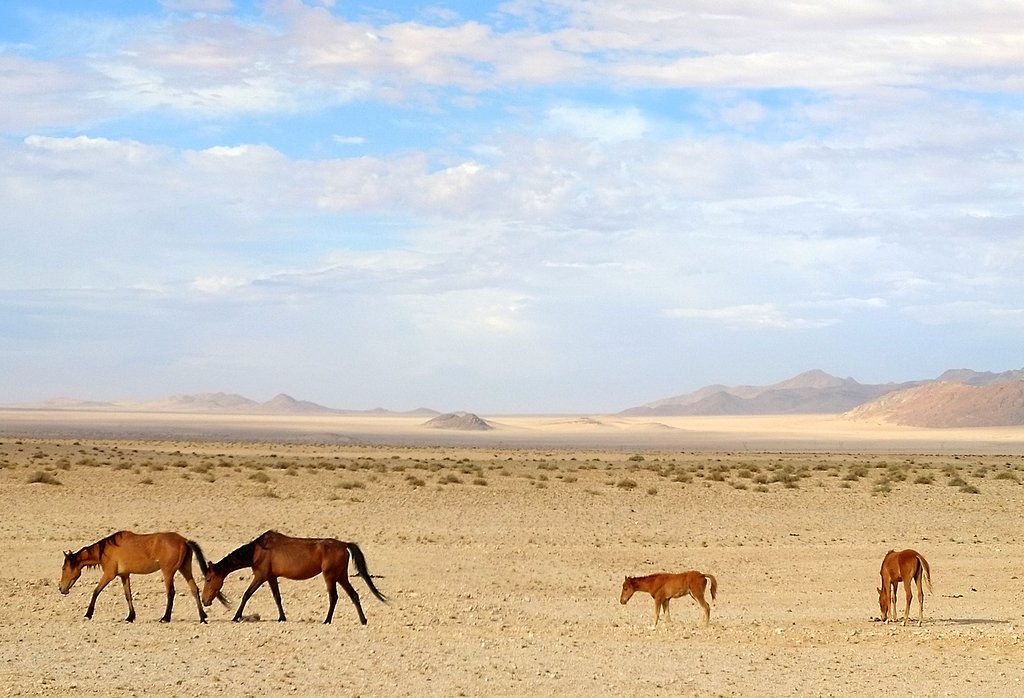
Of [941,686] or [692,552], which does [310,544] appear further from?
[692,552]

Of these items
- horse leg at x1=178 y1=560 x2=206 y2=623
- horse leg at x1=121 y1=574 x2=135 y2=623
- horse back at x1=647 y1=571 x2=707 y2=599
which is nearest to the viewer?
horse leg at x1=178 y1=560 x2=206 y2=623

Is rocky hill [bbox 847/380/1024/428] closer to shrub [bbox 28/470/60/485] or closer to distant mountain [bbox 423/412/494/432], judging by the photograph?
distant mountain [bbox 423/412/494/432]

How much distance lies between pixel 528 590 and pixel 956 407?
171436mm

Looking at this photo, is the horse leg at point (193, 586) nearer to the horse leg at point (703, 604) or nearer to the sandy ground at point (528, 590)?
the sandy ground at point (528, 590)

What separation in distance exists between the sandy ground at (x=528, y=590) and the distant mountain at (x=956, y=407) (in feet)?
Result: 454

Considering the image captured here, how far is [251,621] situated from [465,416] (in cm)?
18178

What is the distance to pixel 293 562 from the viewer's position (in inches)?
547

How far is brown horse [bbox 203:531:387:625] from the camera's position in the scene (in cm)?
1378

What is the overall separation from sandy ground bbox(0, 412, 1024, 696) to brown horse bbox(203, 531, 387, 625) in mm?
458

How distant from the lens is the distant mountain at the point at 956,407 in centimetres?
17350

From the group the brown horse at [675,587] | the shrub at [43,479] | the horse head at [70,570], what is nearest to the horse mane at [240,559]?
the horse head at [70,570]

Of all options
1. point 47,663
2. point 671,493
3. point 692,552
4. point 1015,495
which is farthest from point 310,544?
point 1015,495

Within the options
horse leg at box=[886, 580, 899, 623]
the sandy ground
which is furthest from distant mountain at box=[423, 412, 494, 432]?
horse leg at box=[886, 580, 899, 623]

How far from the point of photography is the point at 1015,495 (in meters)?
38.6
